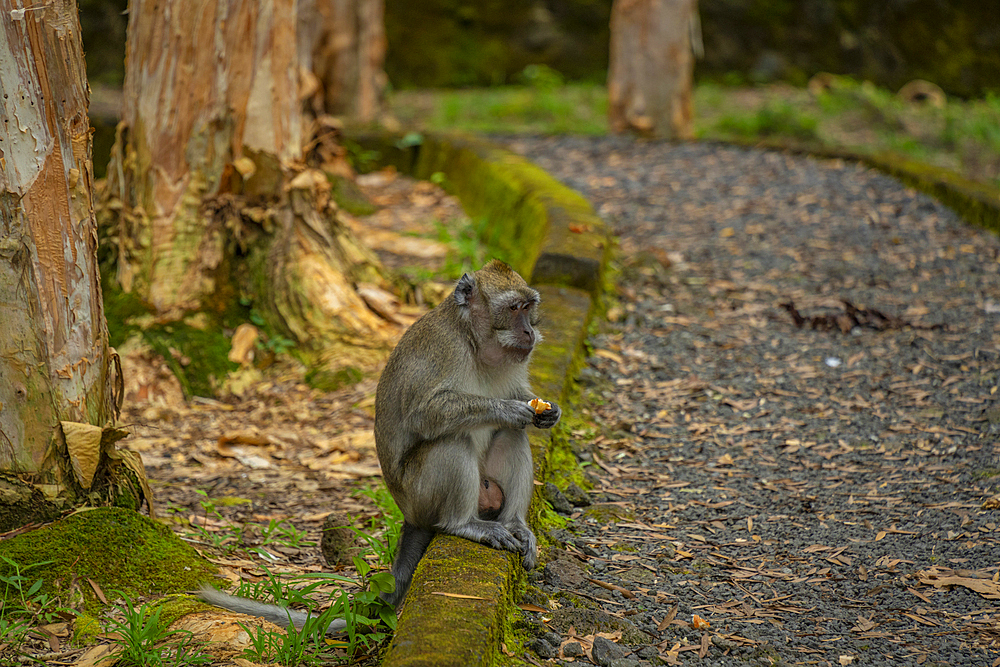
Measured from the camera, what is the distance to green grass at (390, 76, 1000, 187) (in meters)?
11.5

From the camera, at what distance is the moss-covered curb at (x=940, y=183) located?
7.00 metres

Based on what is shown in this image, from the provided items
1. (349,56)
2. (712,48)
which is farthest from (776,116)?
(349,56)

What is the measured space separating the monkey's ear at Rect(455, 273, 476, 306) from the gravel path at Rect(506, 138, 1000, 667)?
101cm

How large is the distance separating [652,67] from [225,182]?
6.13 m

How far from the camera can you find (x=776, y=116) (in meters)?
11.9

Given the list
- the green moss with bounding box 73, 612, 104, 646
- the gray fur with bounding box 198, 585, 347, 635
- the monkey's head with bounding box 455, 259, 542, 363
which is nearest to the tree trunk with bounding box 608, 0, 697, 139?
the monkey's head with bounding box 455, 259, 542, 363

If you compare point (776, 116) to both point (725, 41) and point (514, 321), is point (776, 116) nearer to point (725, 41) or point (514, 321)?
point (725, 41)

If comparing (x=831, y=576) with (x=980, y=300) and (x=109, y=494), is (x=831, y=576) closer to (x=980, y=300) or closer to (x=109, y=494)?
(x=109, y=494)

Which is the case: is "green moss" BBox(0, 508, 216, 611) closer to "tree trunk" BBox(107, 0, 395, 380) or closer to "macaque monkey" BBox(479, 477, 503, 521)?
→ "macaque monkey" BBox(479, 477, 503, 521)

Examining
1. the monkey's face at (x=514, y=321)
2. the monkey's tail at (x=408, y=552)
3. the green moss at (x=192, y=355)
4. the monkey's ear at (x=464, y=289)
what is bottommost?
the green moss at (x=192, y=355)

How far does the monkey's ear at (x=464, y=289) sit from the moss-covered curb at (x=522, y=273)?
0.80 m

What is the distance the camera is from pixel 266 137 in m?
5.62

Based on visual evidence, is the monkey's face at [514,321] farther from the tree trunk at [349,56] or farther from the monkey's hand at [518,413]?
the tree trunk at [349,56]

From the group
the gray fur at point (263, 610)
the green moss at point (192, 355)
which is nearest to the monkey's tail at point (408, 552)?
the gray fur at point (263, 610)
